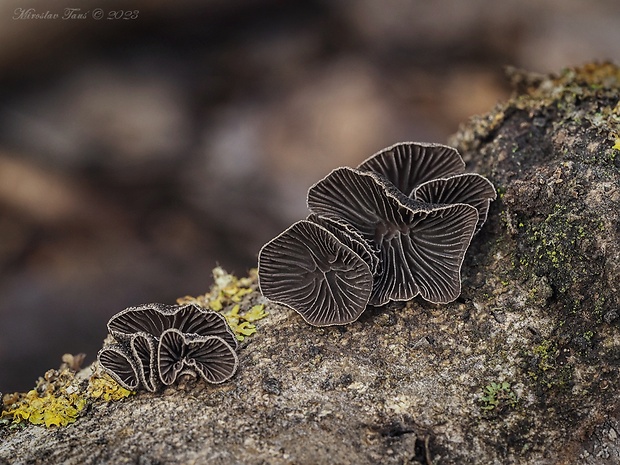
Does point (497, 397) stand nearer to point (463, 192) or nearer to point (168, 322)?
point (463, 192)

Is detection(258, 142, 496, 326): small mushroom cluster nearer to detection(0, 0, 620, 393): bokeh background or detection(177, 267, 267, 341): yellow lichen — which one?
detection(177, 267, 267, 341): yellow lichen

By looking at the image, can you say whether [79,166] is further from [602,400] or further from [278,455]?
[602,400]

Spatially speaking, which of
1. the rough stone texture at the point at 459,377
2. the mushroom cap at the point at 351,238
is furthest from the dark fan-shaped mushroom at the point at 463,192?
the mushroom cap at the point at 351,238

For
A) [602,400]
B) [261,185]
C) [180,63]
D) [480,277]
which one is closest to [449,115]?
[261,185]

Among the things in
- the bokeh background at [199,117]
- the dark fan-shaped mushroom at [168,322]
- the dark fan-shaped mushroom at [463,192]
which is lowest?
the dark fan-shaped mushroom at [168,322]

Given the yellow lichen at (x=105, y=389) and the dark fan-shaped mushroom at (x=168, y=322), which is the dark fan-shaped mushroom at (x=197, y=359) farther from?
the yellow lichen at (x=105, y=389)

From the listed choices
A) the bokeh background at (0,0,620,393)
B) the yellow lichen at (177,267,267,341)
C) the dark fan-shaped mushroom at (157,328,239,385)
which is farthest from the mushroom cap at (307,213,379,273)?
the bokeh background at (0,0,620,393)

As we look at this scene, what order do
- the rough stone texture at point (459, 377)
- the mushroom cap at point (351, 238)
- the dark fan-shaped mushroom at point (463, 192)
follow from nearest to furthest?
the rough stone texture at point (459, 377) < the mushroom cap at point (351, 238) < the dark fan-shaped mushroom at point (463, 192)
